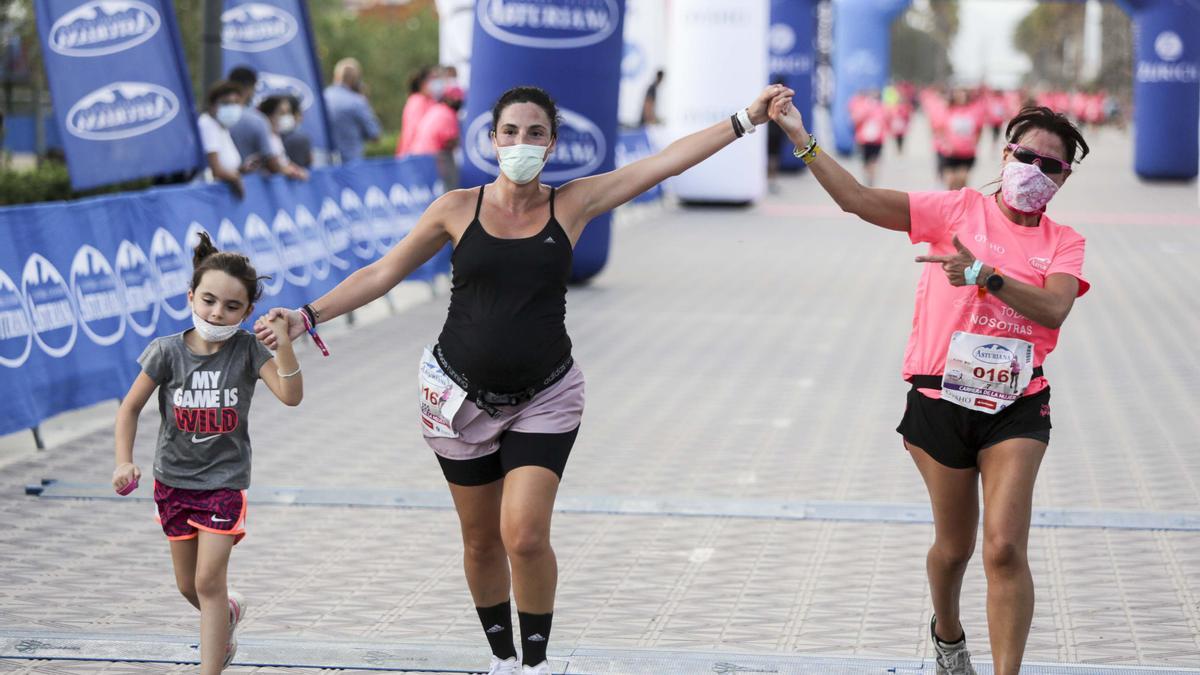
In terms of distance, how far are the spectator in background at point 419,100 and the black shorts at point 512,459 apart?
12691 mm

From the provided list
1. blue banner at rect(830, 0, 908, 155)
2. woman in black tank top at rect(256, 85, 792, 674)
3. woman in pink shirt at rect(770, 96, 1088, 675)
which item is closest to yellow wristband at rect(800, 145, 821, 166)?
woman in pink shirt at rect(770, 96, 1088, 675)

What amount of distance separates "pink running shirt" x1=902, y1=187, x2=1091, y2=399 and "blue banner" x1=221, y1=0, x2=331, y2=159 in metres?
11.0

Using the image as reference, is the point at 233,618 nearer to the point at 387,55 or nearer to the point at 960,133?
the point at 960,133

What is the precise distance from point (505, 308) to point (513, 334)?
3.0 inches

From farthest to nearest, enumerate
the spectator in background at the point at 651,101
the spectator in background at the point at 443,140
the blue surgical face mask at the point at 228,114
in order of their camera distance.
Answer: the spectator in background at the point at 651,101 → the spectator in background at the point at 443,140 → the blue surgical face mask at the point at 228,114

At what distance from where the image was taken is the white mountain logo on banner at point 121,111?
1109 cm

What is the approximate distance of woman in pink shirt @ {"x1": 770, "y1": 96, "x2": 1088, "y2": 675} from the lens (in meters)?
4.62

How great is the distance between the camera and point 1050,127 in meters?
4.73

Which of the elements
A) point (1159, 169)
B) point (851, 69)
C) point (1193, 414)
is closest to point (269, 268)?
point (1193, 414)

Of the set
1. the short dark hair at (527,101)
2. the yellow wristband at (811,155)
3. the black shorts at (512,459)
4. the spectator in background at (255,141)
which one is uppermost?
the short dark hair at (527,101)

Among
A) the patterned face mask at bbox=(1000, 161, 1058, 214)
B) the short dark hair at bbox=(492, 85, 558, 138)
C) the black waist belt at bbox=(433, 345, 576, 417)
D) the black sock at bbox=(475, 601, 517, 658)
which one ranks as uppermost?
the short dark hair at bbox=(492, 85, 558, 138)

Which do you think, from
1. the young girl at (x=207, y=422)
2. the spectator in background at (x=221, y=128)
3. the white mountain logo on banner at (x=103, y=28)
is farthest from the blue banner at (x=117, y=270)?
the young girl at (x=207, y=422)

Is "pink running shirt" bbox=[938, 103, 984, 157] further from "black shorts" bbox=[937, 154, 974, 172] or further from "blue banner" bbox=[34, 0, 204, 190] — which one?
"blue banner" bbox=[34, 0, 204, 190]

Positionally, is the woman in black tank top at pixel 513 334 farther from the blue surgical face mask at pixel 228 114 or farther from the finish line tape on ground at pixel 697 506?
the blue surgical face mask at pixel 228 114
